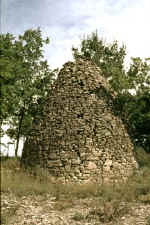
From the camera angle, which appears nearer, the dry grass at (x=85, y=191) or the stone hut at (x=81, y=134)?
the dry grass at (x=85, y=191)

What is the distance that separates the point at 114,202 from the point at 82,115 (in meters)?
4.33

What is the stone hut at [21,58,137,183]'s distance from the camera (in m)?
10.2

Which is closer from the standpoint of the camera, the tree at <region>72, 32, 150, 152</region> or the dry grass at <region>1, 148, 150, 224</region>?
the dry grass at <region>1, 148, 150, 224</region>

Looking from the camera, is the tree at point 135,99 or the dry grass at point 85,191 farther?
the tree at point 135,99

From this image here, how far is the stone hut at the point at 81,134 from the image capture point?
33.6ft

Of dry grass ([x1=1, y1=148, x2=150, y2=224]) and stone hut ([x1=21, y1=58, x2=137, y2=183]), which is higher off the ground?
stone hut ([x1=21, y1=58, x2=137, y2=183])

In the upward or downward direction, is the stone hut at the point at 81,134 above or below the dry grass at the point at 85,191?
above

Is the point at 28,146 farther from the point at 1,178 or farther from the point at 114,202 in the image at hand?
the point at 114,202

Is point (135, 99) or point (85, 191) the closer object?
point (85, 191)

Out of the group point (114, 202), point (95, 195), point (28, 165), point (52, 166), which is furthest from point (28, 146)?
point (114, 202)

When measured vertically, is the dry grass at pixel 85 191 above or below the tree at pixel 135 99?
below

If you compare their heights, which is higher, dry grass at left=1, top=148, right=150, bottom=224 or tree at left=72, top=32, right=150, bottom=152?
tree at left=72, top=32, right=150, bottom=152

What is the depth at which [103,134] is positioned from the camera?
10.8 m

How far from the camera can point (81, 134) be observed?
10.6 m
